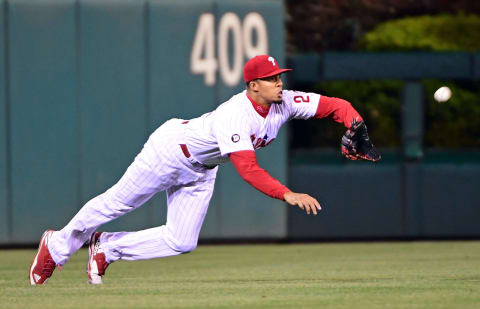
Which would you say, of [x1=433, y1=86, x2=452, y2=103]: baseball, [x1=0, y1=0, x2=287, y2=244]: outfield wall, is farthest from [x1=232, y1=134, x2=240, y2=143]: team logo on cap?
[x1=433, y1=86, x2=452, y2=103]: baseball

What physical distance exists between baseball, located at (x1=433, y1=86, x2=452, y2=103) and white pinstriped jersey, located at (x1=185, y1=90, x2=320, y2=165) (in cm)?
682

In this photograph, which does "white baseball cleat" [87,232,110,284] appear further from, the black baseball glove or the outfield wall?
the outfield wall

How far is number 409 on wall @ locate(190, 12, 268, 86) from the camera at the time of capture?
1235cm

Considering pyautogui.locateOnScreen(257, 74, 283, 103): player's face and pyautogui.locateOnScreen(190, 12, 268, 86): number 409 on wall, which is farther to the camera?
pyautogui.locateOnScreen(190, 12, 268, 86): number 409 on wall

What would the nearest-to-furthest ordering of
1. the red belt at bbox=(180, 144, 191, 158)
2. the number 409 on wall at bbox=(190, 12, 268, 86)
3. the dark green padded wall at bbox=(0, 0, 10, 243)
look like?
the red belt at bbox=(180, 144, 191, 158), the dark green padded wall at bbox=(0, 0, 10, 243), the number 409 on wall at bbox=(190, 12, 268, 86)

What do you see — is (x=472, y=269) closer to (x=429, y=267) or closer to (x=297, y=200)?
(x=429, y=267)

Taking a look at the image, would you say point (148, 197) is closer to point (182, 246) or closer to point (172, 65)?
point (182, 246)

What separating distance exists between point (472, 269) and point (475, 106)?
19.2ft

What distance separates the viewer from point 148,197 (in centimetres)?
677

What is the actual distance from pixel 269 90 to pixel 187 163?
806 millimetres

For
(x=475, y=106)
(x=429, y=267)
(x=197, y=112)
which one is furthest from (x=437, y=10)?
(x=429, y=267)

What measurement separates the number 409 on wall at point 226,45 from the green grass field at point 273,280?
2217 millimetres

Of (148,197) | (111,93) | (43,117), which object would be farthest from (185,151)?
(43,117)

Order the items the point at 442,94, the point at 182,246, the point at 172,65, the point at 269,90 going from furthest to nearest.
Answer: the point at 442,94 < the point at 172,65 < the point at 182,246 < the point at 269,90
